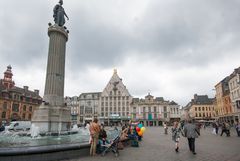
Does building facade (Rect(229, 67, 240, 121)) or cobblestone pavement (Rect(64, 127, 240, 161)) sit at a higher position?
building facade (Rect(229, 67, 240, 121))

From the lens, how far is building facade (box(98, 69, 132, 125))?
68.7m

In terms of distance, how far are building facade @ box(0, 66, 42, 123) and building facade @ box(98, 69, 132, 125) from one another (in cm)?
2846

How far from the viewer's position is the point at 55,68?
1734 centimetres

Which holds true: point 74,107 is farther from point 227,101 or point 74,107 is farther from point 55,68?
point 55,68

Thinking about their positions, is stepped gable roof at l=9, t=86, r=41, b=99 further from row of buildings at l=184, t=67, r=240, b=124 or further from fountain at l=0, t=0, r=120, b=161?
row of buildings at l=184, t=67, r=240, b=124

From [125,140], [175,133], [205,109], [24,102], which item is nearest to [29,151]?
[125,140]

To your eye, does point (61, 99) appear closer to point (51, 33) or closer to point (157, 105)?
point (51, 33)

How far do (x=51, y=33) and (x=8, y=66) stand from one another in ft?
234

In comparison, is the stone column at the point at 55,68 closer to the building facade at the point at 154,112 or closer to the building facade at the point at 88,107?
the building facade at the point at 154,112

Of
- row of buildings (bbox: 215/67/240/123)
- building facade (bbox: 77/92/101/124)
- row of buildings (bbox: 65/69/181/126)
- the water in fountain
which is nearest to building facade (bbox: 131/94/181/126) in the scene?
row of buildings (bbox: 65/69/181/126)

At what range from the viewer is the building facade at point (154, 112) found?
69.1 m

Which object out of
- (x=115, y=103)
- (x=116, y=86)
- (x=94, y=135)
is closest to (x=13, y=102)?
(x=115, y=103)

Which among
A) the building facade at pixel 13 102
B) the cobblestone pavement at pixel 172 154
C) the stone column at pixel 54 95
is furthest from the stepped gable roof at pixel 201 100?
the stone column at pixel 54 95

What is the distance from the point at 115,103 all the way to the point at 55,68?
5422 cm
